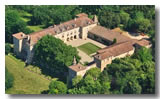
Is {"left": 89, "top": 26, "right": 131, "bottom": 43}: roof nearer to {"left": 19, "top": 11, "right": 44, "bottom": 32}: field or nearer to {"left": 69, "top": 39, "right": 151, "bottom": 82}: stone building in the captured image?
{"left": 69, "top": 39, "right": 151, "bottom": 82}: stone building

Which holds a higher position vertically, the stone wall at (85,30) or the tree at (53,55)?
the stone wall at (85,30)

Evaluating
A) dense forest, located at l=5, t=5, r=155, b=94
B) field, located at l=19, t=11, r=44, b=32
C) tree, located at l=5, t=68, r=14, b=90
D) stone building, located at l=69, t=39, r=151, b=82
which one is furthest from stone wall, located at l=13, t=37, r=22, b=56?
stone building, located at l=69, t=39, r=151, b=82

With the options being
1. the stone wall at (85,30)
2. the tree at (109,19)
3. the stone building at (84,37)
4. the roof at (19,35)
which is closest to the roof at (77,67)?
the stone building at (84,37)

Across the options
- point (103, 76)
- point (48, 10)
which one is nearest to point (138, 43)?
point (103, 76)

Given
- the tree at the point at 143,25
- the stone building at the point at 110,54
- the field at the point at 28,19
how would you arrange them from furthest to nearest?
the field at the point at 28,19 < the tree at the point at 143,25 < the stone building at the point at 110,54

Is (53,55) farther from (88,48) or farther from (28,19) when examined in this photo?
(28,19)

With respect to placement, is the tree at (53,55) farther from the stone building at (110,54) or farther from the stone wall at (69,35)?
the stone wall at (69,35)

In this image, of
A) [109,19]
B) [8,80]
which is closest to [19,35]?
[8,80]
